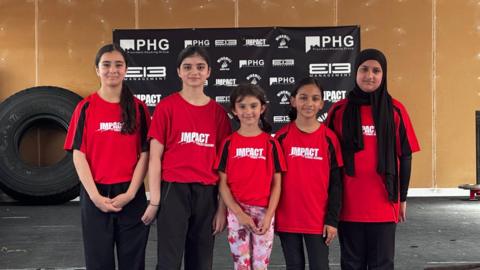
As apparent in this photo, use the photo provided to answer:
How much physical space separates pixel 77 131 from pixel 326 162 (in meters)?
1.07

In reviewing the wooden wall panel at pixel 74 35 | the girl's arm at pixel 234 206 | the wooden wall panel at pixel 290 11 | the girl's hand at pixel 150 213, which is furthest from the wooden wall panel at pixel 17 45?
the girl's arm at pixel 234 206

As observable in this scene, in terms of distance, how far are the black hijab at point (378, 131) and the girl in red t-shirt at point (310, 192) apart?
0.06m

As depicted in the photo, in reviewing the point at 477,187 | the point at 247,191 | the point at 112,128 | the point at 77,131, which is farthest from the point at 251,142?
the point at 477,187

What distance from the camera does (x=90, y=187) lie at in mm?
2299

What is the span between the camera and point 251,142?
2.38 m

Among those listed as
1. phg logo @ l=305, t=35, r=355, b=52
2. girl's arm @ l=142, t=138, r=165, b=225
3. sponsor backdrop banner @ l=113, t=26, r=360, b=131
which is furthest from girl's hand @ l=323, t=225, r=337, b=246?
phg logo @ l=305, t=35, r=355, b=52

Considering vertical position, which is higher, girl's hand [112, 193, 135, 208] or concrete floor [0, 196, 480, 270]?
girl's hand [112, 193, 135, 208]

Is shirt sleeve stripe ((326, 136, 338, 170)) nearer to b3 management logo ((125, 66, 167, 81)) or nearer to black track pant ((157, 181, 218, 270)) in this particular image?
black track pant ((157, 181, 218, 270))

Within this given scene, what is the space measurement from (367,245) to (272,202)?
0.51 m

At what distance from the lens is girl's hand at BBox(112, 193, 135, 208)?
2307mm

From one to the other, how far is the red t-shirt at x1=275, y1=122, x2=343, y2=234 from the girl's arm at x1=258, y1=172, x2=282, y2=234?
0.05m

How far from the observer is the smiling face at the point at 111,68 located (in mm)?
2375

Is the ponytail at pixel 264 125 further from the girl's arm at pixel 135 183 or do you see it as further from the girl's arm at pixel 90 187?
the girl's arm at pixel 90 187

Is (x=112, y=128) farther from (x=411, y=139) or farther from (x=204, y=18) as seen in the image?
(x=204, y=18)
